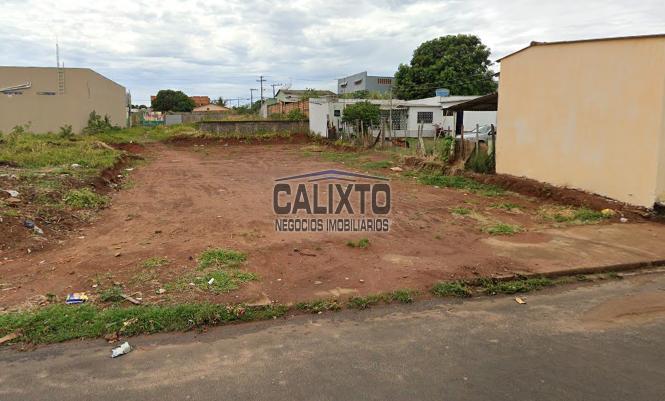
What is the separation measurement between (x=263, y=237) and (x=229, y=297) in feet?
7.77

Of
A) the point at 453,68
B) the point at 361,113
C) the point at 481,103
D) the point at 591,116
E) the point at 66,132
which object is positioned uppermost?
the point at 453,68

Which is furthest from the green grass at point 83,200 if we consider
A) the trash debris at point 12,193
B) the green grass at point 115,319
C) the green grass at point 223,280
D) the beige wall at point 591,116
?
the beige wall at point 591,116

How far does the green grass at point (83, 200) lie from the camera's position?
28.1 feet

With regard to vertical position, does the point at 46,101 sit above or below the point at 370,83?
below

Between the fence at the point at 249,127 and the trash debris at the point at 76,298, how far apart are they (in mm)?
26138

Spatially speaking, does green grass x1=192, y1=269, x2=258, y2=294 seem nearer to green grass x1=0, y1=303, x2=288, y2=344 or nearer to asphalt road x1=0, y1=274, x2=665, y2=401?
green grass x1=0, y1=303, x2=288, y2=344

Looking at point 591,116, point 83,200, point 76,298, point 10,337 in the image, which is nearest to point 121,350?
point 10,337

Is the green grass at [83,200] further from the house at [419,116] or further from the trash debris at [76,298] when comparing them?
the house at [419,116]

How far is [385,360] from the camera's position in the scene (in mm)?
3309

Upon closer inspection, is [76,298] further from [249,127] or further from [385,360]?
[249,127]

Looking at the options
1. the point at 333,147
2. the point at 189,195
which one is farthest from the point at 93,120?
the point at 189,195

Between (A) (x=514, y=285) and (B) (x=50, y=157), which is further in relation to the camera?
(B) (x=50, y=157)

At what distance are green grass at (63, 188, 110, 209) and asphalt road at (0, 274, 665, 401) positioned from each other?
566cm

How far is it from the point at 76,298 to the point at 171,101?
224 feet
